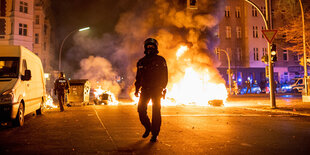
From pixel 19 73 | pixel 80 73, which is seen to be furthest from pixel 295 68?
pixel 19 73

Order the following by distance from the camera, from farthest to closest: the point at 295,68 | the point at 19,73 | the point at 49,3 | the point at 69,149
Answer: the point at 49,3 → the point at 295,68 → the point at 19,73 → the point at 69,149

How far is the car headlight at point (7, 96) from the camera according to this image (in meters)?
7.12

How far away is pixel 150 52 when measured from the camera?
5594 millimetres

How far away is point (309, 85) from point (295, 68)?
3506cm

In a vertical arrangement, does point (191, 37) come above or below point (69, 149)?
above

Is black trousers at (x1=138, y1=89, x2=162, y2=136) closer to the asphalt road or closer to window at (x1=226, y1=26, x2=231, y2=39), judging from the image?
the asphalt road

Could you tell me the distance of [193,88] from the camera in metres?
21.3

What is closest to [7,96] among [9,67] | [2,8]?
[9,67]

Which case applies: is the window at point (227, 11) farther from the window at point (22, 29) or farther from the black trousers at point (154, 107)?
the black trousers at point (154, 107)

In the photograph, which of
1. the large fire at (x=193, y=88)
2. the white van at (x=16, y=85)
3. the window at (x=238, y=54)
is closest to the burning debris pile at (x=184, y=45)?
the large fire at (x=193, y=88)

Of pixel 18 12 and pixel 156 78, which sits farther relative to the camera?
pixel 18 12

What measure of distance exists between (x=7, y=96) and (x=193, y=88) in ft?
51.1

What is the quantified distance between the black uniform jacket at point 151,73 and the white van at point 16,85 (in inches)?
149

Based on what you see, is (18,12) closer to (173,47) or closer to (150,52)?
(173,47)
